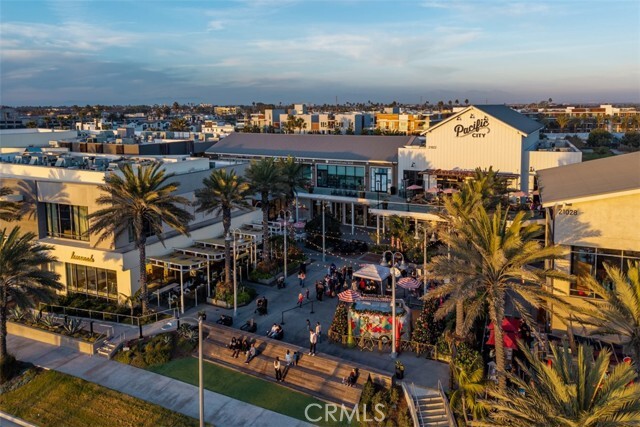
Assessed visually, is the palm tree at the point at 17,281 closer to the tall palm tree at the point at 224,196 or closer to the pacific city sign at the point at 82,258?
the pacific city sign at the point at 82,258

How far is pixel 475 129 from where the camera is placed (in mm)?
43719

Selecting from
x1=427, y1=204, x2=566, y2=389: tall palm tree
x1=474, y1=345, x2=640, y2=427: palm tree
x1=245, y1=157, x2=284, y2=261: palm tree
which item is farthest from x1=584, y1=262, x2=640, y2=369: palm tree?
x1=245, y1=157, x2=284, y2=261: palm tree

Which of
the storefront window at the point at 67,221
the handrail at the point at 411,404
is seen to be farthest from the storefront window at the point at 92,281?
the handrail at the point at 411,404

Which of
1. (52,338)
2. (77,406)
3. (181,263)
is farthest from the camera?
(181,263)

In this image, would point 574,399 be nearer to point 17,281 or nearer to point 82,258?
point 17,281

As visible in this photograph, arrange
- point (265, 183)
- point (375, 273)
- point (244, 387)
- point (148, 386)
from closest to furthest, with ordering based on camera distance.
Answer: point (244, 387) < point (148, 386) < point (375, 273) < point (265, 183)

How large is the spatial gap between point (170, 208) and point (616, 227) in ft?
74.6

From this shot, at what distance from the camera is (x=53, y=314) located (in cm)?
3092

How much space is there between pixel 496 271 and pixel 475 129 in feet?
87.0

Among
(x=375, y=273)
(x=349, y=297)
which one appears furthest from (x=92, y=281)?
(x=375, y=273)

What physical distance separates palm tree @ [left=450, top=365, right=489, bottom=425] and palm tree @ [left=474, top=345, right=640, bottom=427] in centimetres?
594

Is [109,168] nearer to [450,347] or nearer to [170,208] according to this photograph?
[170,208]

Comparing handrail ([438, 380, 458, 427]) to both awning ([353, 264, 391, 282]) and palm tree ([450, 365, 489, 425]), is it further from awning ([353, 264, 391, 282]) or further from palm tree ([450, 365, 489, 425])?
awning ([353, 264, 391, 282])

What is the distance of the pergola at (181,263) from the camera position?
3144cm
